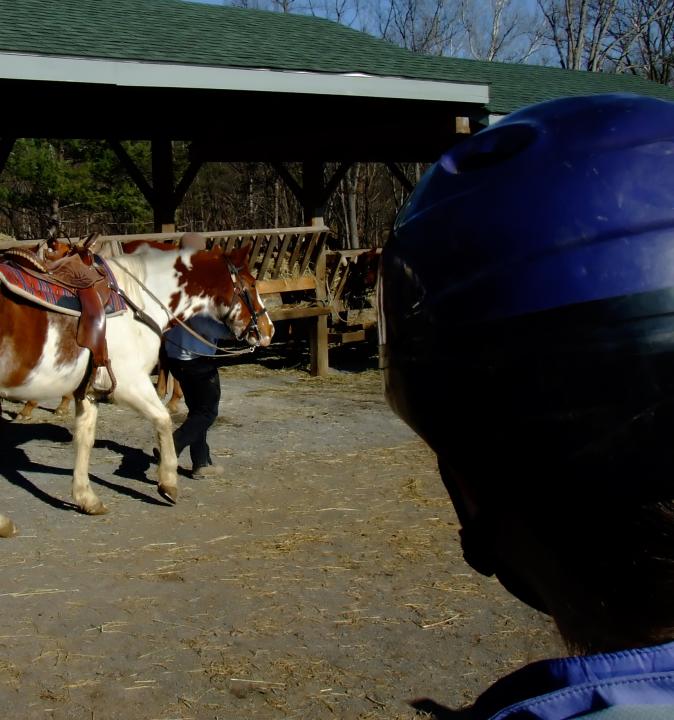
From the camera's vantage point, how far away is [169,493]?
257 inches

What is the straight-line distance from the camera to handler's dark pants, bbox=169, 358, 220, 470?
6.95 m

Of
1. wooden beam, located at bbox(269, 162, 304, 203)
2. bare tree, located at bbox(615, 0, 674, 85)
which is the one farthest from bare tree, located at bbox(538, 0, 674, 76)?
wooden beam, located at bbox(269, 162, 304, 203)

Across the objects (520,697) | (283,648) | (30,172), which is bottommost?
(283,648)

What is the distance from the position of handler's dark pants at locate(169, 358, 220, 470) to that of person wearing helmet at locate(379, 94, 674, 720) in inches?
234

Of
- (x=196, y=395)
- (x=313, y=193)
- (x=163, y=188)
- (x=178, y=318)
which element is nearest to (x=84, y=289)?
(x=178, y=318)

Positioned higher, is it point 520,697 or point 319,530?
point 520,697

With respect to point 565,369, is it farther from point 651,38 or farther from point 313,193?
point 651,38

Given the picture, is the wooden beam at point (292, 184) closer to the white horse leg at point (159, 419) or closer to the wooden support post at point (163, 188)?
the wooden support post at point (163, 188)

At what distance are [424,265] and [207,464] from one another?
645cm

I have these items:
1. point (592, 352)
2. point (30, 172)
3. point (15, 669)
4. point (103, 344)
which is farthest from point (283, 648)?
point (30, 172)

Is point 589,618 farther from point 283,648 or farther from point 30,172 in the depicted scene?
point 30,172

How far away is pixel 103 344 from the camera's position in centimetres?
603

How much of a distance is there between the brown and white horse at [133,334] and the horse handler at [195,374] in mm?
138

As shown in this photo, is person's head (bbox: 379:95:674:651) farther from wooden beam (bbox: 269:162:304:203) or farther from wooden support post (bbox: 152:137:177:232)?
wooden beam (bbox: 269:162:304:203)
